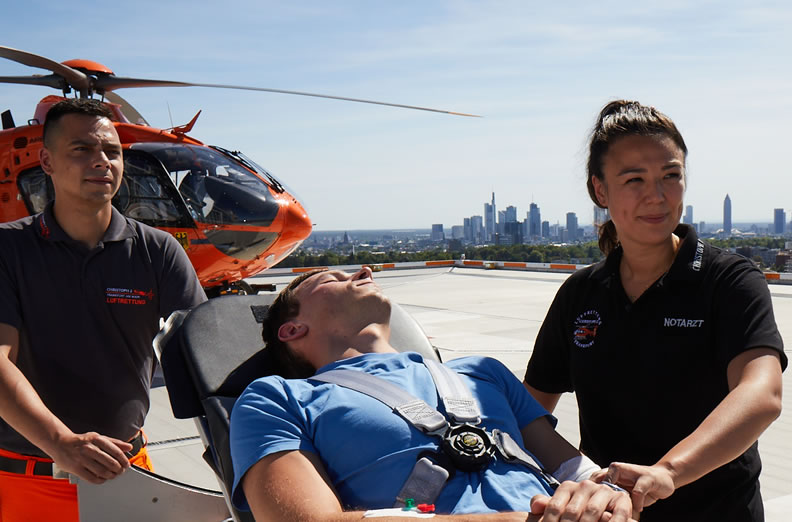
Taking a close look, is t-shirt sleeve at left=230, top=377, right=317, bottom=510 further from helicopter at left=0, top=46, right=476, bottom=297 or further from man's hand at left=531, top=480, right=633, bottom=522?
helicopter at left=0, top=46, right=476, bottom=297

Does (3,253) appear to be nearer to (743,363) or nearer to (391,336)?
(391,336)

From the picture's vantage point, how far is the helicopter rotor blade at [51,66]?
305 inches

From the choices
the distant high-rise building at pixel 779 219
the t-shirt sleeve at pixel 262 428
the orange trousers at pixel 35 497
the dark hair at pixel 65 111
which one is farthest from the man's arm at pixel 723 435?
the distant high-rise building at pixel 779 219

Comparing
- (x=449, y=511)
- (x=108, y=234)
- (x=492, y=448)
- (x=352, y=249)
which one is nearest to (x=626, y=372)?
(x=492, y=448)

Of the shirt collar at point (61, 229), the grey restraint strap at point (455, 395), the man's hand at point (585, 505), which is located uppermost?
the shirt collar at point (61, 229)

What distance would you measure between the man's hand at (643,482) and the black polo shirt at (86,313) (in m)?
1.80

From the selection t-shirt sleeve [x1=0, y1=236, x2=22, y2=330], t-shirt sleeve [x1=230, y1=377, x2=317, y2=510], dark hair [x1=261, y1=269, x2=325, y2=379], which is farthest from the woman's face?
t-shirt sleeve [x1=0, y1=236, x2=22, y2=330]

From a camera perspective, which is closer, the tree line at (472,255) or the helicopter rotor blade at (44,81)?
the helicopter rotor blade at (44,81)

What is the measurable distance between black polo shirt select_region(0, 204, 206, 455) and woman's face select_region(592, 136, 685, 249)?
1701 millimetres

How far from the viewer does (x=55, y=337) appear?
8.33 feet

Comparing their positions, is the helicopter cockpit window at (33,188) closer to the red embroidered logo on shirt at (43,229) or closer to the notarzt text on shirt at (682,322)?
the red embroidered logo on shirt at (43,229)

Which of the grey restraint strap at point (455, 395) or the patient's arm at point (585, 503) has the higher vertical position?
the grey restraint strap at point (455, 395)

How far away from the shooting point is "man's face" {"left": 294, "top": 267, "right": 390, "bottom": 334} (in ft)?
8.66

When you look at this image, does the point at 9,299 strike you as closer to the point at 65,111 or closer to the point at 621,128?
the point at 65,111
